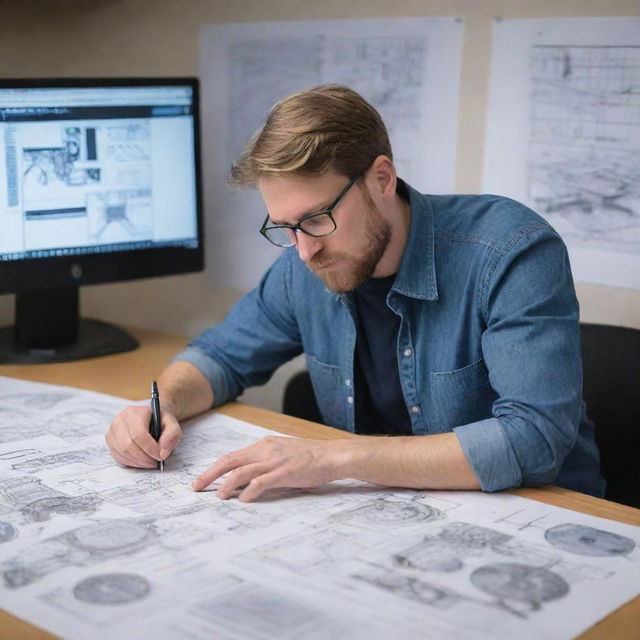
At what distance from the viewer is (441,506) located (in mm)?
1183

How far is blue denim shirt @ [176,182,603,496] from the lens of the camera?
1.25 m

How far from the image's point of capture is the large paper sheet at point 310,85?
6.25 feet

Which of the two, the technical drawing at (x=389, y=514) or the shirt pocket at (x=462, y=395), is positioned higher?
the shirt pocket at (x=462, y=395)

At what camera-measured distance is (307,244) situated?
1402mm

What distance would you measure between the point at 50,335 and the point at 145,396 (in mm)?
398

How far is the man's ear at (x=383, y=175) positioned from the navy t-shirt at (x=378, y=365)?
0.50 ft

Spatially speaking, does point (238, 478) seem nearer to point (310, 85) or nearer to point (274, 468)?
point (274, 468)

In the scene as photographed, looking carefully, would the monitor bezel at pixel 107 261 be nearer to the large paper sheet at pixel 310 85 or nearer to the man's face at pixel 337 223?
the large paper sheet at pixel 310 85

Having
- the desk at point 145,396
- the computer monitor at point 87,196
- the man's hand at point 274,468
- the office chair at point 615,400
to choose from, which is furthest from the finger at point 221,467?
the computer monitor at point 87,196

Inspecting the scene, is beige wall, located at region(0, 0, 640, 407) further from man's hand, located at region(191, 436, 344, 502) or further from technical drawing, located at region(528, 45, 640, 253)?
man's hand, located at region(191, 436, 344, 502)

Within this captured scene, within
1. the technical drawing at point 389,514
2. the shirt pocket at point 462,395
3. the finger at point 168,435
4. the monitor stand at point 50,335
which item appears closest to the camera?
the technical drawing at point 389,514

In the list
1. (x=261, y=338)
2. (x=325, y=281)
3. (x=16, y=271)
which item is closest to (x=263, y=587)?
(x=325, y=281)

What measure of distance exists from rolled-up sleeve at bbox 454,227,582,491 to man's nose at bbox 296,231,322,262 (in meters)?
0.25

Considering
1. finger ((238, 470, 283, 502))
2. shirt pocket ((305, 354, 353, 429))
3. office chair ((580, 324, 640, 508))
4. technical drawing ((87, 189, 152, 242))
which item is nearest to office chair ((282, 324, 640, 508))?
office chair ((580, 324, 640, 508))
